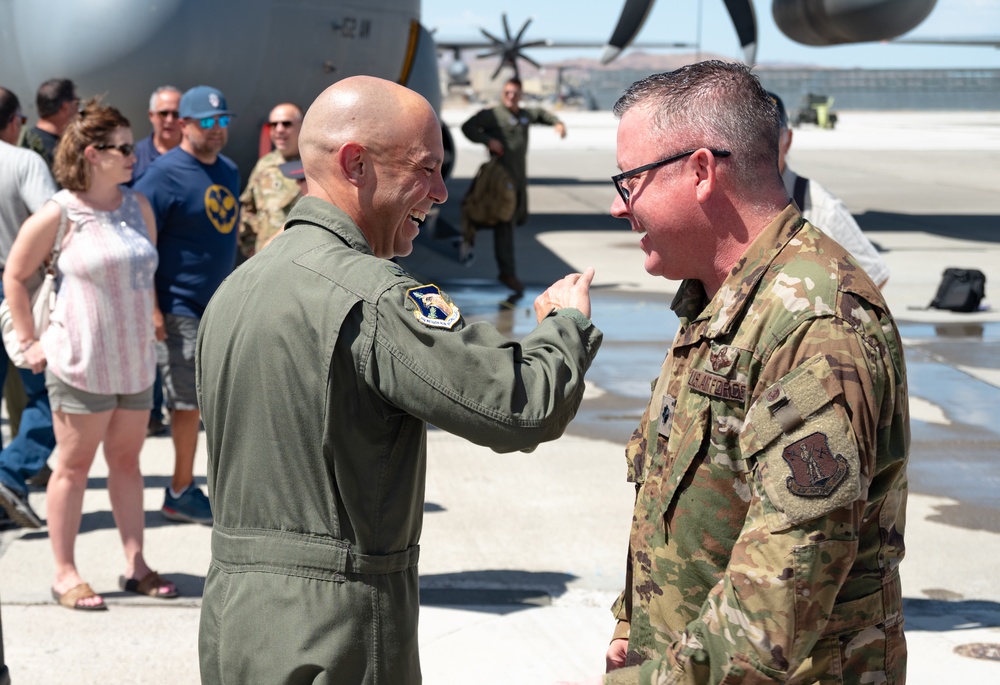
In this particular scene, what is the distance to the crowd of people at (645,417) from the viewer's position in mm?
1645

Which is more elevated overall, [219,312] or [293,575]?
[219,312]

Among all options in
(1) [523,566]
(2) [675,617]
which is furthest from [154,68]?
(2) [675,617]

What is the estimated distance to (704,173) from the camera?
186 centimetres

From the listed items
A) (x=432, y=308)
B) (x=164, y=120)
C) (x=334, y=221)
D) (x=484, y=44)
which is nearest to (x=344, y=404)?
(x=432, y=308)

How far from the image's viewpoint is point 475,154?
38.9 m

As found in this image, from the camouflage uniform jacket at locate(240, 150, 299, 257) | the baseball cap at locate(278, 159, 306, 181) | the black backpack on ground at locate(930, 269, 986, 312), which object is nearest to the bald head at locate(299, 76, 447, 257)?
the baseball cap at locate(278, 159, 306, 181)

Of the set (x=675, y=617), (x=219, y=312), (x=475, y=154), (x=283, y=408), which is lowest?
(x=475, y=154)

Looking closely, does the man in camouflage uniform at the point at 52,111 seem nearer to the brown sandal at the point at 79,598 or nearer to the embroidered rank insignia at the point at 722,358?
the brown sandal at the point at 79,598

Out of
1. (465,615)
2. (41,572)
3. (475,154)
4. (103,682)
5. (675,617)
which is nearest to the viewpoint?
(675,617)

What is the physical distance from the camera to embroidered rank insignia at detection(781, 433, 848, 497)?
1.59 meters

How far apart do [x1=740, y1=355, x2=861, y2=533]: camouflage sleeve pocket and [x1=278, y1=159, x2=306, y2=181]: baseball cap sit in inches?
150

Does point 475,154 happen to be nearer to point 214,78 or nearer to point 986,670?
point 214,78

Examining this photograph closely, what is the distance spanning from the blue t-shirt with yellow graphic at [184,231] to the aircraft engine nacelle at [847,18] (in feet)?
28.7

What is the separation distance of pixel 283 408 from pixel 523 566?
288cm
